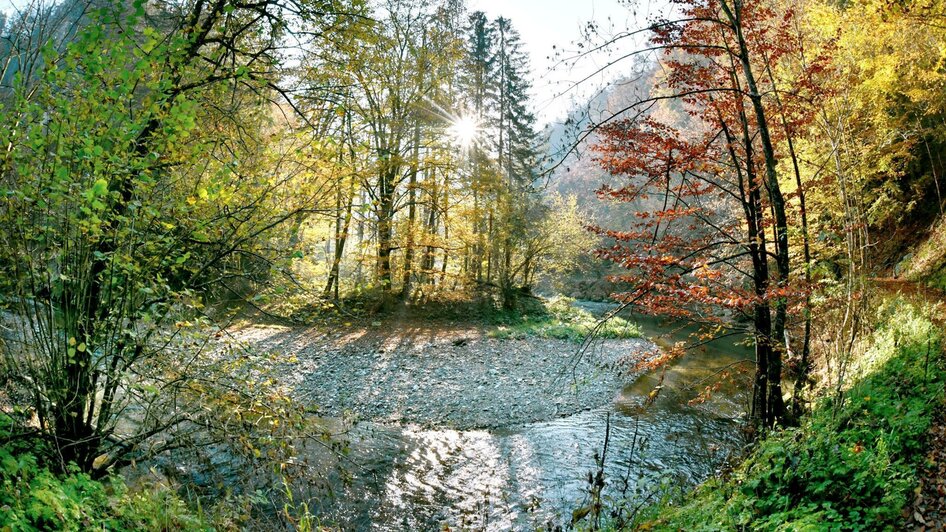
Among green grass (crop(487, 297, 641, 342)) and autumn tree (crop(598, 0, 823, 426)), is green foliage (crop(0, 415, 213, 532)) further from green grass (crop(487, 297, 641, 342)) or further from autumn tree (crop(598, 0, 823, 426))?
green grass (crop(487, 297, 641, 342))

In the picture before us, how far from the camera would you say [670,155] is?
5.57 m

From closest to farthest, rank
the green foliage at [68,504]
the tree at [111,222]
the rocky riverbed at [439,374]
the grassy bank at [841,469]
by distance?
the green foliage at [68,504] → the tree at [111,222] → the grassy bank at [841,469] → the rocky riverbed at [439,374]

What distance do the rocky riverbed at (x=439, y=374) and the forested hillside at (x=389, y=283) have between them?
0.33 ft

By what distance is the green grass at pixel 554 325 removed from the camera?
16594 millimetres

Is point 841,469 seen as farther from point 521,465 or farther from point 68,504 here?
point 68,504

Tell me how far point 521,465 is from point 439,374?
15.1 feet

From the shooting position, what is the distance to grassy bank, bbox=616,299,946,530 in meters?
3.22

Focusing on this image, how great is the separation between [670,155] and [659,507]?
3939mm

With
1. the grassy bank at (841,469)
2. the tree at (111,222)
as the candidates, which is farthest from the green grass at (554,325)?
the tree at (111,222)

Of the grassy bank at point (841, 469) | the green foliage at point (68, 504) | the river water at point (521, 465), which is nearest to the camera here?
the green foliage at point (68, 504)

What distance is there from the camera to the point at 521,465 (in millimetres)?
6859

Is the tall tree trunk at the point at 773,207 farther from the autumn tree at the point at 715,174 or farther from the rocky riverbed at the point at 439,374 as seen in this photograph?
the rocky riverbed at the point at 439,374

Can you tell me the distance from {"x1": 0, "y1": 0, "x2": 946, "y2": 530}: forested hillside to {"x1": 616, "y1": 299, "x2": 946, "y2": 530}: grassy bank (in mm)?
29

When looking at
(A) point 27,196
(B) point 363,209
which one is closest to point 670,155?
(B) point 363,209
